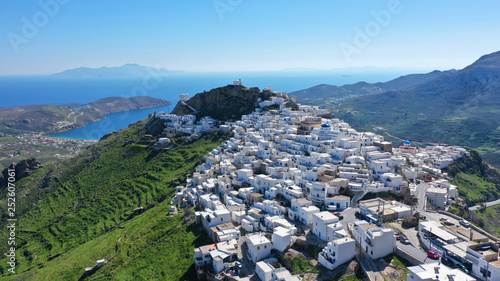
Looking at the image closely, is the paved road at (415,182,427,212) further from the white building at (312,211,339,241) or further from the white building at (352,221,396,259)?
the white building at (312,211,339,241)

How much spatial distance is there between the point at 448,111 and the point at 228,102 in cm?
11116

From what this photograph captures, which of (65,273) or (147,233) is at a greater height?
(147,233)

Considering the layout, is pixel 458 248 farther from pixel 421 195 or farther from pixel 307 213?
pixel 421 195

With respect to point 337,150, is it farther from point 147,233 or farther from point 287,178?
point 147,233

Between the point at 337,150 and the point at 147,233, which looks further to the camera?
the point at 337,150

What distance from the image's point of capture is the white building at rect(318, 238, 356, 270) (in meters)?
21.6

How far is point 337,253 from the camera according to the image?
21.5m

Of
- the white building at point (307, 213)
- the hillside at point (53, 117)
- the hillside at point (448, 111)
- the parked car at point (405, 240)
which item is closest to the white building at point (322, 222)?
the white building at point (307, 213)

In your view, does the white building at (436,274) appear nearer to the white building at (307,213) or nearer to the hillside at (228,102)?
the white building at (307,213)

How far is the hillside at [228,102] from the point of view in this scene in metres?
73.3

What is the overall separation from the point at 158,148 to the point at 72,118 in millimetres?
127199

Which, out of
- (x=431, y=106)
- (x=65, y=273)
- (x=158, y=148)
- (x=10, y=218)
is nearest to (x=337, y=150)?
(x=65, y=273)

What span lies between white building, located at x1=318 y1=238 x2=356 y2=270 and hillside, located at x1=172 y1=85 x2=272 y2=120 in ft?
171

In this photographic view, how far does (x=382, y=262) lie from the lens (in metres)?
21.7
